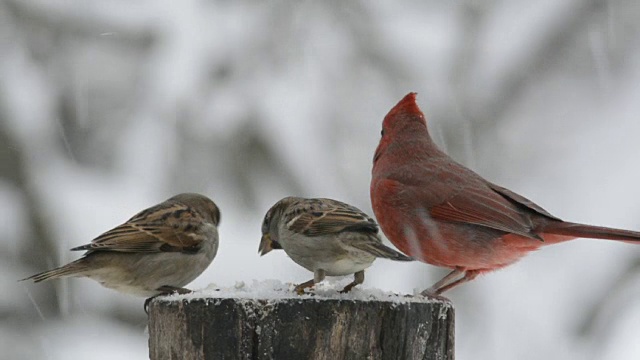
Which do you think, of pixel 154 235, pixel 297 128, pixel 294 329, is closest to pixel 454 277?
pixel 154 235

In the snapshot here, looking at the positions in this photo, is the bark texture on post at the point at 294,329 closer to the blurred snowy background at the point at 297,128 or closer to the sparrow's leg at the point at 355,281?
the sparrow's leg at the point at 355,281

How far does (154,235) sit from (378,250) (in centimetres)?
108

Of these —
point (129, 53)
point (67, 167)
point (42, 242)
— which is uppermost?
point (129, 53)

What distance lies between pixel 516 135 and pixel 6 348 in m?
3.86

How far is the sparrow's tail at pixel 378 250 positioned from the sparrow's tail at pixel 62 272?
1230 mm

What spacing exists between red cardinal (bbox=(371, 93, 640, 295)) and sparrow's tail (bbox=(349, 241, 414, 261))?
0.26m

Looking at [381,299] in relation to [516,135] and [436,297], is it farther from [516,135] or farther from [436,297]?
[516,135]

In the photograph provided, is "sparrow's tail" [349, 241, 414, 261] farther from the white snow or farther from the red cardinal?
the white snow

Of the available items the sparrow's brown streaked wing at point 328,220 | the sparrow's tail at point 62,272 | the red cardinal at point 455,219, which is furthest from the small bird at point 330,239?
the sparrow's tail at point 62,272

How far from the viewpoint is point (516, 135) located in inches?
277

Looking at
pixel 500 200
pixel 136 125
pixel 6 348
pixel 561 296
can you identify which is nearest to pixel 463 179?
pixel 500 200

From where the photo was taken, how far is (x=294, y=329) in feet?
9.38

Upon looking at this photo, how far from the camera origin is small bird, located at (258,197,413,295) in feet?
13.5

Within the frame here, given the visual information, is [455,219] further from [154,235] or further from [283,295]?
[283,295]
